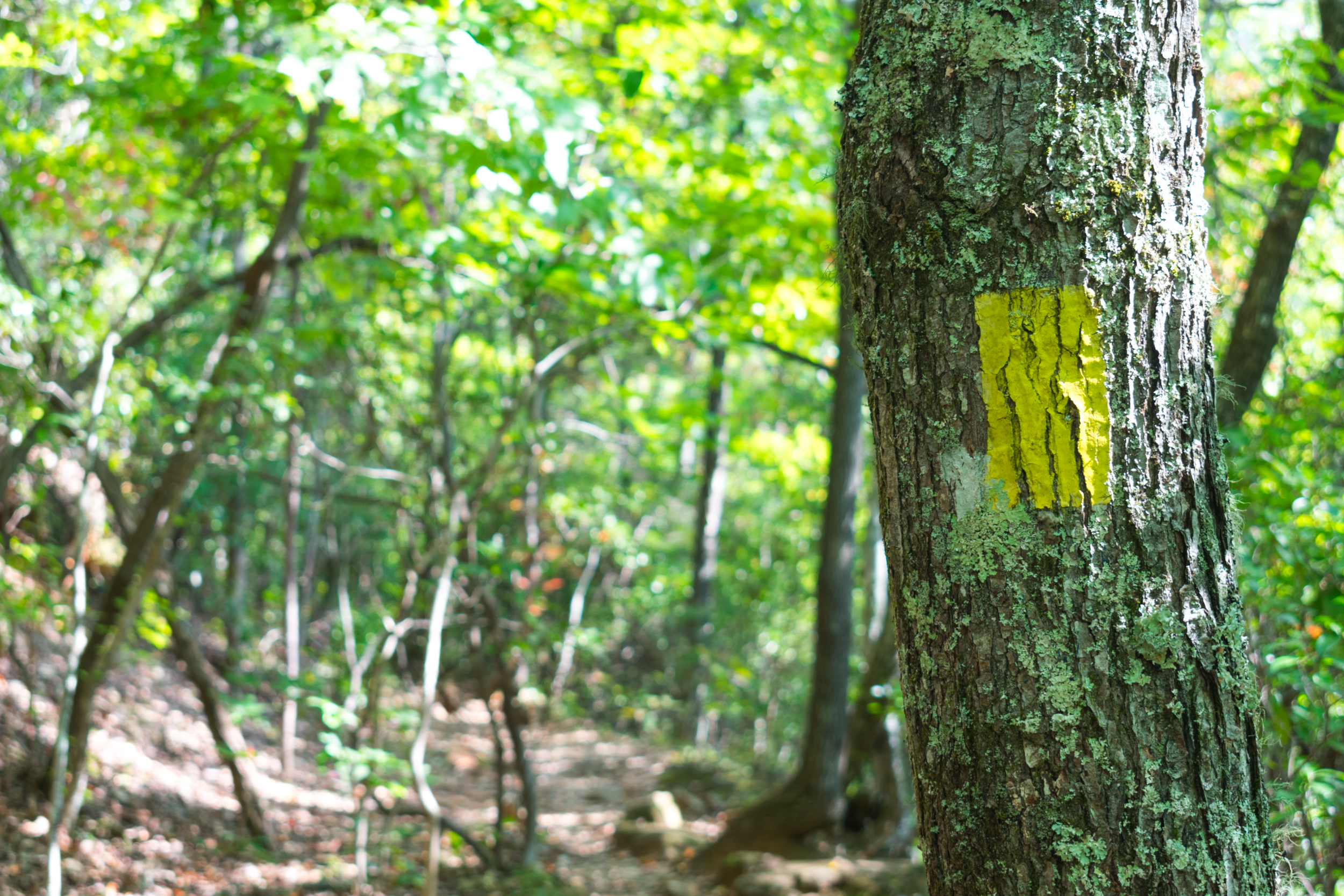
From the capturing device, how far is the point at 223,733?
18.8 ft

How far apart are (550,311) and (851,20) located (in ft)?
10.1

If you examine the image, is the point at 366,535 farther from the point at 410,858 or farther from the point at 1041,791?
the point at 1041,791

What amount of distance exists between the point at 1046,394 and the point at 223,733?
6141mm

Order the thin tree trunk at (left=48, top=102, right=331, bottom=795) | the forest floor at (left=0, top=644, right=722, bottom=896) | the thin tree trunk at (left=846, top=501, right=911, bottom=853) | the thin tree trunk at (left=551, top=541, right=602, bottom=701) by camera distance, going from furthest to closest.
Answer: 1. the thin tree trunk at (left=551, top=541, right=602, bottom=701)
2. the thin tree trunk at (left=846, top=501, right=911, bottom=853)
3. the forest floor at (left=0, top=644, right=722, bottom=896)
4. the thin tree trunk at (left=48, top=102, right=331, bottom=795)

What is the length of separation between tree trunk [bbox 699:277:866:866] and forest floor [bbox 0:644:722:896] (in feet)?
2.09

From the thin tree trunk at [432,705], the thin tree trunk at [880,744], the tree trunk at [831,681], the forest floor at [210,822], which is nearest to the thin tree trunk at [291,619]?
the forest floor at [210,822]

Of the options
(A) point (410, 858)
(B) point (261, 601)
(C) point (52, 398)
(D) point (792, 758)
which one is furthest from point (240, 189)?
(D) point (792, 758)

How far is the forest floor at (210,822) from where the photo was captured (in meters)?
5.05

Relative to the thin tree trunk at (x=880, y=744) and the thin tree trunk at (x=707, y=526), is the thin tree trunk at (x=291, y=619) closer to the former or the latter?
the thin tree trunk at (x=707, y=526)

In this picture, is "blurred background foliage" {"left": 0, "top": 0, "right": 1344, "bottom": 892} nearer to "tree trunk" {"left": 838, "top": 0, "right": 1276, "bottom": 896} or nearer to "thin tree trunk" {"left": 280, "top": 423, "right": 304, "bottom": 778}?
"thin tree trunk" {"left": 280, "top": 423, "right": 304, "bottom": 778}

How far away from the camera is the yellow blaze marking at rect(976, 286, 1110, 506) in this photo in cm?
104

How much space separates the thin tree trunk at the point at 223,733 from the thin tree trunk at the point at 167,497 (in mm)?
421

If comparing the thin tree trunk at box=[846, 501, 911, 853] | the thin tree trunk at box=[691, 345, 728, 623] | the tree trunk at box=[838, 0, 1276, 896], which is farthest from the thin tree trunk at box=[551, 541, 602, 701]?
the tree trunk at box=[838, 0, 1276, 896]

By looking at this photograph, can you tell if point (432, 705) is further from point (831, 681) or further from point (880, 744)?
point (880, 744)
